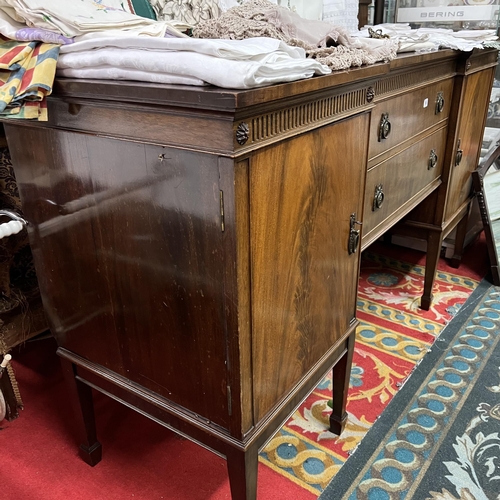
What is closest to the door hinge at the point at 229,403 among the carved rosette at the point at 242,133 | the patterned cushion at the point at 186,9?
the carved rosette at the point at 242,133

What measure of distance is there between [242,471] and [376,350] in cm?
96

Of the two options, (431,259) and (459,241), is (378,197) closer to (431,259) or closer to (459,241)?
(431,259)

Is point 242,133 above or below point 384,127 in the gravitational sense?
above

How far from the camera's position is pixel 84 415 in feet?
4.14

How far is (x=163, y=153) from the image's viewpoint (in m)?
0.77

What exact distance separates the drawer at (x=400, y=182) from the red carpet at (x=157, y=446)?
1.60 ft

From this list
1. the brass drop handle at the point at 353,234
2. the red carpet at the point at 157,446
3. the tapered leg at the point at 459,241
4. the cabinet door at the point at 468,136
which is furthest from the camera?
the tapered leg at the point at 459,241

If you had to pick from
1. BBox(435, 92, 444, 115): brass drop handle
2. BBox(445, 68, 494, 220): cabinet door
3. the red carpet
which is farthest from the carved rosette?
BBox(445, 68, 494, 220): cabinet door

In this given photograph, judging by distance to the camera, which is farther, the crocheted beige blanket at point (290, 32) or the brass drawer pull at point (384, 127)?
the brass drawer pull at point (384, 127)

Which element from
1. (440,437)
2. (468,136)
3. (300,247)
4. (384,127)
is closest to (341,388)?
(440,437)

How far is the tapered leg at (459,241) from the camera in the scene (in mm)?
2305

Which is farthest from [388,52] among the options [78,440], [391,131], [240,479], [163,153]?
[78,440]

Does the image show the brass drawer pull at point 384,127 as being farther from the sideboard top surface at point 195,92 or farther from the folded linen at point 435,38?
the sideboard top surface at point 195,92

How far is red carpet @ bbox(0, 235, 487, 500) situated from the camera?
1249 millimetres
